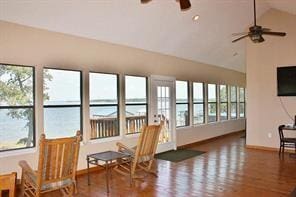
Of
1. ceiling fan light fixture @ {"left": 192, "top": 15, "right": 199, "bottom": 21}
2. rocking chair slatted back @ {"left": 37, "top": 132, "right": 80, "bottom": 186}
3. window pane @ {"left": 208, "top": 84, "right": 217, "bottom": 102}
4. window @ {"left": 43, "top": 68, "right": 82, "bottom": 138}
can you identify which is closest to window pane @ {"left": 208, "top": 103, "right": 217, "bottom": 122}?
window pane @ {"left": 208, "top": 84, "right": 217, "bottom": 102}

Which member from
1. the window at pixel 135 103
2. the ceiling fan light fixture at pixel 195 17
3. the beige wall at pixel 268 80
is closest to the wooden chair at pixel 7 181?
the window at pixel 135 103

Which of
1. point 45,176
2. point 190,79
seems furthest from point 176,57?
point 45,176

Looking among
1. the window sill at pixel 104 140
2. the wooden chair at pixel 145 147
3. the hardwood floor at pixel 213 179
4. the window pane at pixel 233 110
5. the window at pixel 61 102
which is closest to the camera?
the hardwood floor at pixel 213 179

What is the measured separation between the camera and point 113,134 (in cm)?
573

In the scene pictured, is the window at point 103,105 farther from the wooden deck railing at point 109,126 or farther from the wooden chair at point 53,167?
the wooden chair at point 53,167

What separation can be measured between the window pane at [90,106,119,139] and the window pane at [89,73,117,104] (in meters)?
0.16

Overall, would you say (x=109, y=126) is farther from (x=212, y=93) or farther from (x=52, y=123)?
(x=212, y=93)

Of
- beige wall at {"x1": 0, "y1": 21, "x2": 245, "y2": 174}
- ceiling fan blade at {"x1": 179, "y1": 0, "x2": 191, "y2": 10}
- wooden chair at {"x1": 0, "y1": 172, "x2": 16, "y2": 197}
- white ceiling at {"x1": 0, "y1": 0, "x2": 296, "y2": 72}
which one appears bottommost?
wooden chair at {"x1": 0, "y1": 172, "x2": 16, "y2": 197}

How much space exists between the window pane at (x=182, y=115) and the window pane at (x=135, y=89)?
4.82 ft

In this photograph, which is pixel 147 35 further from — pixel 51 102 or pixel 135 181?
pixel 135 181

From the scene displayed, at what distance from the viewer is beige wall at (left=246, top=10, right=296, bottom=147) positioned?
22.1ft

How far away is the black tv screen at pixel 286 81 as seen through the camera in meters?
6.55

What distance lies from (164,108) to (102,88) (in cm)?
211

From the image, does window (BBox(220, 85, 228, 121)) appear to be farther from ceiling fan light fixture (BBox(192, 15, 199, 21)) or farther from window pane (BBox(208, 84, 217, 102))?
ceiling fan light fixture (BBox(192, 15, 199, 21))
